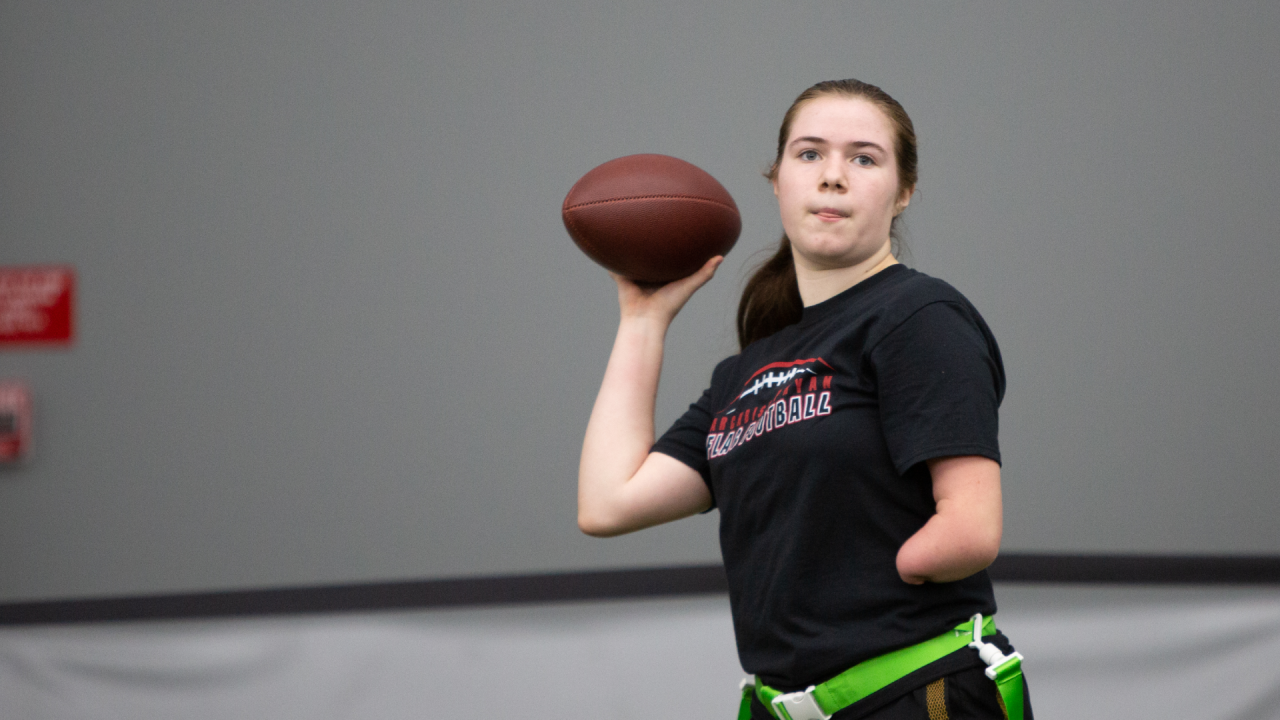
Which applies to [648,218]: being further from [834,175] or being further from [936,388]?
[936,388]

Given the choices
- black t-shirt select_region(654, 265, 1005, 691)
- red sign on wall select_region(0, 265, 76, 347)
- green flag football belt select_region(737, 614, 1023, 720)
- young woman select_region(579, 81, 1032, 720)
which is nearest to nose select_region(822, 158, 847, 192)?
young woman select_region(579, 81, 1032, 720)

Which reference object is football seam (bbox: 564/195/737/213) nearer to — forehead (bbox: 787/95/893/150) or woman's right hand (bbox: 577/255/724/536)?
woman's right hand (bbox: 577/255/724/536)

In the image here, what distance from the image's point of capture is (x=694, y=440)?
3.92ft

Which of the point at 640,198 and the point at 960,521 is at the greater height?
the point at 640,198

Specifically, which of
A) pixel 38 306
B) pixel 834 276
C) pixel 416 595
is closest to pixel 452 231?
pixel 416 595

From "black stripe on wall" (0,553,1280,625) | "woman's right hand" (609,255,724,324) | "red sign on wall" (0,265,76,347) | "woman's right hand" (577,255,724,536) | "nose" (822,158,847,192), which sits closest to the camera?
"nose" (822,158,847,192)

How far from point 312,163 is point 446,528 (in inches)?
34.5

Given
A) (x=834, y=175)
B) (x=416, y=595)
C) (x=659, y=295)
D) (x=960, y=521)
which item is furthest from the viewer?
(x=416, y=595)

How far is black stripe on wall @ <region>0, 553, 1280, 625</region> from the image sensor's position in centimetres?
204

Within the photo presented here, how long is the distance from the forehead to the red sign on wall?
6.27 feet

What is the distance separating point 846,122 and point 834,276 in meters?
0.16

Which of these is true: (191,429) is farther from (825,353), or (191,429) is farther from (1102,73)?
(1102,73)

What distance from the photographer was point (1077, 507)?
2078mm

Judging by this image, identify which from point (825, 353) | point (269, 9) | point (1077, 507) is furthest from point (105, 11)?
point (1077, 507)
